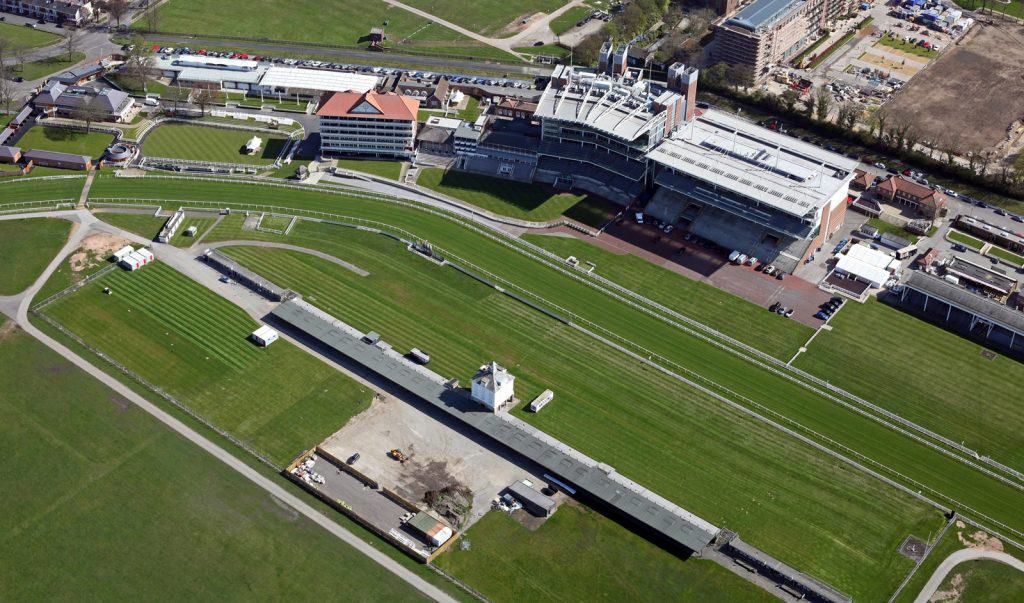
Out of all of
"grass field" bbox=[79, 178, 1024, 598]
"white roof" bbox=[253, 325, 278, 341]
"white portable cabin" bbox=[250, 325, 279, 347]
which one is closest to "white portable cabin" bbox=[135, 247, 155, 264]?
"grass field" bbox=[79, 178, 1024, 598]

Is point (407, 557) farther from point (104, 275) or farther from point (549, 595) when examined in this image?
point (104, 275)

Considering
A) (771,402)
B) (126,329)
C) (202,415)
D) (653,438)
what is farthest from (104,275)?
(771,402)

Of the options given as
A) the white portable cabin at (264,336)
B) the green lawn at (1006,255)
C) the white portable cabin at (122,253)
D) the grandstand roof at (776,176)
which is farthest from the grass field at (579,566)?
the green lawn at (1006,255)

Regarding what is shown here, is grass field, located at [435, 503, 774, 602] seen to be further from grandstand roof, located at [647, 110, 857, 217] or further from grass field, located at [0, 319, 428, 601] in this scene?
grandstand roof, located at [647, 110, 857, 217]

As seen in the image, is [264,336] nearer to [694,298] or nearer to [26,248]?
[26,248]

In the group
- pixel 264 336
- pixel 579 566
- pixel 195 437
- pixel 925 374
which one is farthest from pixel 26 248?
pixel 925 374

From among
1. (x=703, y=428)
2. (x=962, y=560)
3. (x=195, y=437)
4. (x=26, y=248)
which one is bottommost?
(x=962, y=560)
